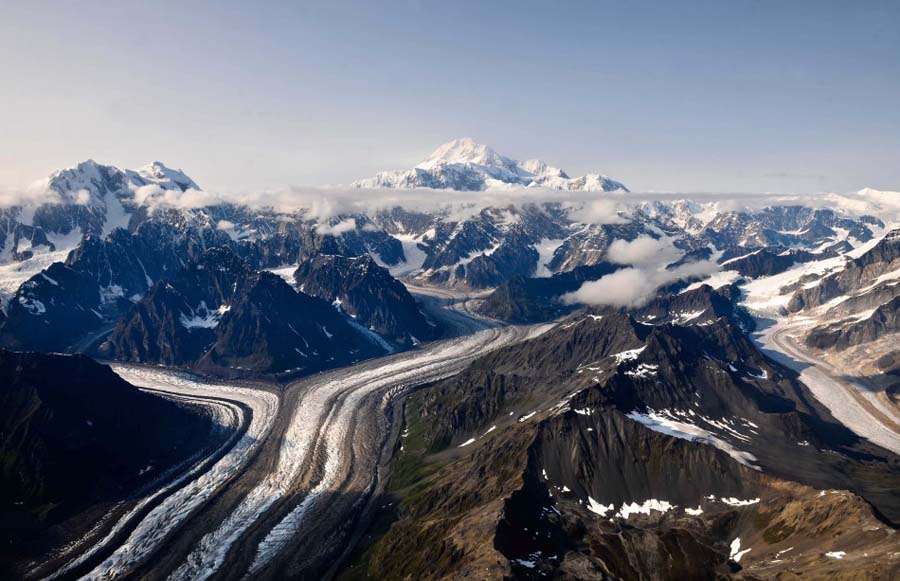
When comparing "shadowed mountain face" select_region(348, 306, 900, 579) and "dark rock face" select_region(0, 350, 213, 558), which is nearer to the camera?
"shadowed mountain face" select_region(348, 306, 900, 579)

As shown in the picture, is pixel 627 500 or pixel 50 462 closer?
pixel 627 500

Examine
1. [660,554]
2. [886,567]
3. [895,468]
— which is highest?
[886,567]

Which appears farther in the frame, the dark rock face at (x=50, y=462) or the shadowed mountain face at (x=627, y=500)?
the dark rock face at (x=50, y=462)

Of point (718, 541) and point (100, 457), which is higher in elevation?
point (100, 457)

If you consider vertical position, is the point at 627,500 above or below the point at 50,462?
below

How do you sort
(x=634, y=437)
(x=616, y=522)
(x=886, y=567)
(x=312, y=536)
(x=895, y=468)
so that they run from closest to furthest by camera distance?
(x=886, y=567) < (x=616, y=522) < (x=312, y=536) < (x=634, y=437) < (x=895, y=468)

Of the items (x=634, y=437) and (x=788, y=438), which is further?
(x=788, y=438)

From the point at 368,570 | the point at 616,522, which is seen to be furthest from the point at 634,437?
the point at 368,570

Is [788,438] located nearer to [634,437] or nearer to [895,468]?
[895,468]

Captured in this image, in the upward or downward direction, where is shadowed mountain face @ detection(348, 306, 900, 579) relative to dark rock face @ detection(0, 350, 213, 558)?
downward

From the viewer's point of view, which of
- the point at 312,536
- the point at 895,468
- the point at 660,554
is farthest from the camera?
the point at 895,468

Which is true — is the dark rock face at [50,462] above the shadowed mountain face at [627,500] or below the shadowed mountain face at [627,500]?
above
